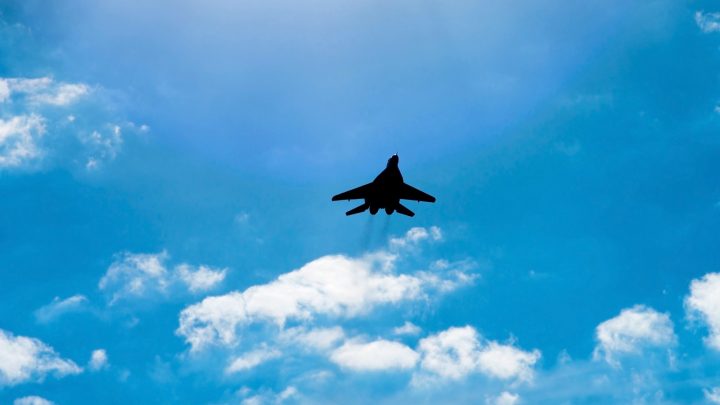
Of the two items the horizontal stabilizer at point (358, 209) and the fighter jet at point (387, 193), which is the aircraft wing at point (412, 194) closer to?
the fighter jet at point (387, 193)

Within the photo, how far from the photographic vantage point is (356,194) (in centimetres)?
16600

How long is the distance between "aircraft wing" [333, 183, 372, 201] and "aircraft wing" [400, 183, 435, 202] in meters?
5.06

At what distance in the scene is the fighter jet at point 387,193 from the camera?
162750 mm

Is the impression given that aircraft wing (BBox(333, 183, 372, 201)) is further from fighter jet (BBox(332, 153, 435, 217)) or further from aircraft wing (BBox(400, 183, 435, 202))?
aircraft wing (BBox(400, 183, 435, 202))

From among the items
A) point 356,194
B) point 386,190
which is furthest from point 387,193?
point 356,194

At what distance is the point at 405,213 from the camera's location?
168500 millimetres

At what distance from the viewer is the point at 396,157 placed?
162750 mm

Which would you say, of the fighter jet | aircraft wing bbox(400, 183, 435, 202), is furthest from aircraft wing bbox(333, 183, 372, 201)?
aircraft wing bbox(400, 183, 435, 202)

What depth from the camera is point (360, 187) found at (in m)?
166

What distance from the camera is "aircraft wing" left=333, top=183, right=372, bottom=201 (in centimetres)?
16538

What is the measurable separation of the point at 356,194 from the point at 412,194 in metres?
8.39

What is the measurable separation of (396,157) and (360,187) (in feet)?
24.3

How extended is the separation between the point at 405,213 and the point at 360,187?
8.36 m

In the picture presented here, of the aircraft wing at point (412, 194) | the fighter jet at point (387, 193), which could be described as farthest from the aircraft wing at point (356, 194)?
the aircraft wing at point (412, 194)
